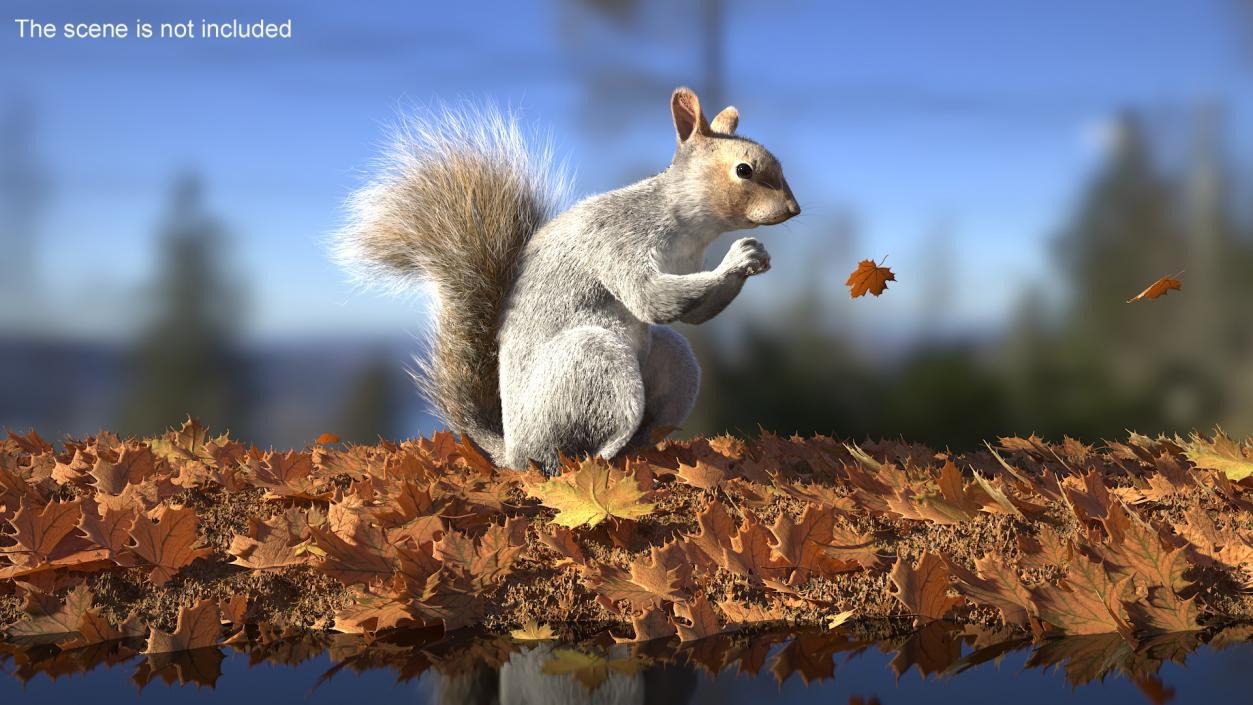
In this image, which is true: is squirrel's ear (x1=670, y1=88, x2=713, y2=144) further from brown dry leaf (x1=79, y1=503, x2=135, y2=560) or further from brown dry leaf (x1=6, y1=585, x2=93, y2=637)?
brown dry leaf (x1=6, y1=585, x2=93, y2=637)

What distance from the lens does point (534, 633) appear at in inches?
110

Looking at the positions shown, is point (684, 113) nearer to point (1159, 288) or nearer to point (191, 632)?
point (1159, 288)

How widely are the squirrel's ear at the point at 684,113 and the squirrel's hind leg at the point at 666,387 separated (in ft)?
2.86

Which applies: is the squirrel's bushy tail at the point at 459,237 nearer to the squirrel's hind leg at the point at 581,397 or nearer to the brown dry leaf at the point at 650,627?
the squirrel's hind leg at the point at 581,397

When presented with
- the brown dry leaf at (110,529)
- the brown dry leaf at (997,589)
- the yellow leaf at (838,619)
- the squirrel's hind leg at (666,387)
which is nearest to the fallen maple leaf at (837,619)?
the yellow leaf at (838,619)

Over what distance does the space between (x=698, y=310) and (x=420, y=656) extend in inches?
71.2

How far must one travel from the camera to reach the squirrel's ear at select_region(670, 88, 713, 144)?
14.1 feet

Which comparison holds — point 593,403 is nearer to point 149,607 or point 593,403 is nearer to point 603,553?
point 603,553

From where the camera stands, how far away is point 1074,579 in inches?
109

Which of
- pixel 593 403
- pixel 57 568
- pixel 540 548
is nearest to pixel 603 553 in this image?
pixel 540 548

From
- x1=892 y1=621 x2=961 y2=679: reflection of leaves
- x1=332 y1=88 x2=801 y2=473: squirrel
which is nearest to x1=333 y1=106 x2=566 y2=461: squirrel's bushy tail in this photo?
x1=332 y1=88 x2=801 y2=473: squirrel

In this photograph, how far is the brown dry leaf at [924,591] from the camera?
9.21ft

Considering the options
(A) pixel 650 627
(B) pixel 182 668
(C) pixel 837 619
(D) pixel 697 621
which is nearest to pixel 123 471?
(B) pixel 182 668

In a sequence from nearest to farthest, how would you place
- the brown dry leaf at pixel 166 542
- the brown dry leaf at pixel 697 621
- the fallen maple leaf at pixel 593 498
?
the brown dry leaf at pixel 697 621, the brown dry leaf at pixel 166 542, the fallen maple leaf at pixel 593 498
